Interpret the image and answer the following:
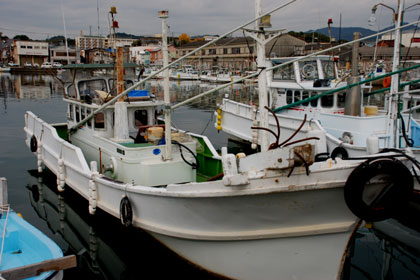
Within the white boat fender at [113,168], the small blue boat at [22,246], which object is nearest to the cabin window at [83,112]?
the white boat fender at [113,168]

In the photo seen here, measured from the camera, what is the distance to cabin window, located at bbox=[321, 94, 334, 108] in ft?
49.2

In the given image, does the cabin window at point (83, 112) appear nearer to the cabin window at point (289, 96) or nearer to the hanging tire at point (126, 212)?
the hanging tire at point (126, 212)

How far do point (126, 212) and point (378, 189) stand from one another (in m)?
4.62

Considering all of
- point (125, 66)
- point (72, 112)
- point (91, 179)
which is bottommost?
point (91, 179)

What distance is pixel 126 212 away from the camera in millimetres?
7555

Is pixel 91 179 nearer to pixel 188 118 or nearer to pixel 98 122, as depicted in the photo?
pixel 98 122

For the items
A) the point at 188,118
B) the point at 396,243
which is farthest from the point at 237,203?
the point at 188,118

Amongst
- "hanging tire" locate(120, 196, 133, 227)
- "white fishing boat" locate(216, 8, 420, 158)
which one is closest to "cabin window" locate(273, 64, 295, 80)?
"white fishing boat" locate(216, 8, 420, 158)

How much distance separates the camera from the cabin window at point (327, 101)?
591 inches

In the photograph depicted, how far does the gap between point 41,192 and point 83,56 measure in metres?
4.81

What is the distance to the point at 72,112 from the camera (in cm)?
1191

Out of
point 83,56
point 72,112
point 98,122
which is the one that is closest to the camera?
point 98,122

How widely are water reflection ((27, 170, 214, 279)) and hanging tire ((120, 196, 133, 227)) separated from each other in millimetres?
993

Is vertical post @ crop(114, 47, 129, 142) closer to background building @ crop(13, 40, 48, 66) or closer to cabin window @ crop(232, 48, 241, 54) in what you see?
cabin window @ crop(232, 48, 241, 54)
